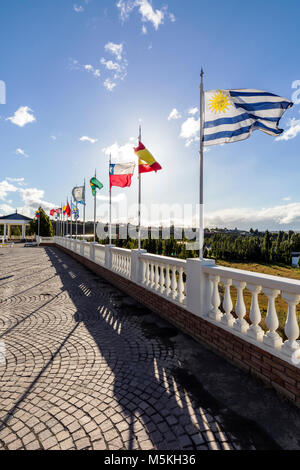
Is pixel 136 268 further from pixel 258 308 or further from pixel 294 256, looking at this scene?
pixel 294 256

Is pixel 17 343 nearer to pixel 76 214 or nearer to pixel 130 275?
pixel 130 275

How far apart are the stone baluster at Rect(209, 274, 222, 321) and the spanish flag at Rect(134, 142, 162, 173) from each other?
4145 millimetres

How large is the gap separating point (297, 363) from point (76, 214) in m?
22.3

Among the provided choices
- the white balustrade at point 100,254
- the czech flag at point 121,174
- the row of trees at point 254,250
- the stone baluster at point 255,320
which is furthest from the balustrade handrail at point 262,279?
the row of trees at point 254,250

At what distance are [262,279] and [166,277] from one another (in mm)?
2822

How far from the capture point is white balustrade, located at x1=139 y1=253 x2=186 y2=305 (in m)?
5.24

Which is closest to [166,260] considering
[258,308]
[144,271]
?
[144,271]

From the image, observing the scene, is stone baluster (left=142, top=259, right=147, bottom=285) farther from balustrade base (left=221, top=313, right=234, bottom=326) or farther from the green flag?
the green flag

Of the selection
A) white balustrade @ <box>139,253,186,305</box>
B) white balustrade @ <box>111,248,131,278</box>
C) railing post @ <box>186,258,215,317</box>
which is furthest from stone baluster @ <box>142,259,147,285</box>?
railing post @ <box>186,258,215,317</box>

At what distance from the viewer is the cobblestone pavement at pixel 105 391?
89.7 inches

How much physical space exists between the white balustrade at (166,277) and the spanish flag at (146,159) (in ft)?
9.12

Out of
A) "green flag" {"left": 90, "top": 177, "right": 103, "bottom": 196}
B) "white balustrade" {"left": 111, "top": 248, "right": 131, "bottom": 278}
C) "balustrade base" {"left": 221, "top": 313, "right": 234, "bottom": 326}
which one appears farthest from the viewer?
"green flag" {"left": 90, "top": 177, "right": 103, "bottom": 196}
